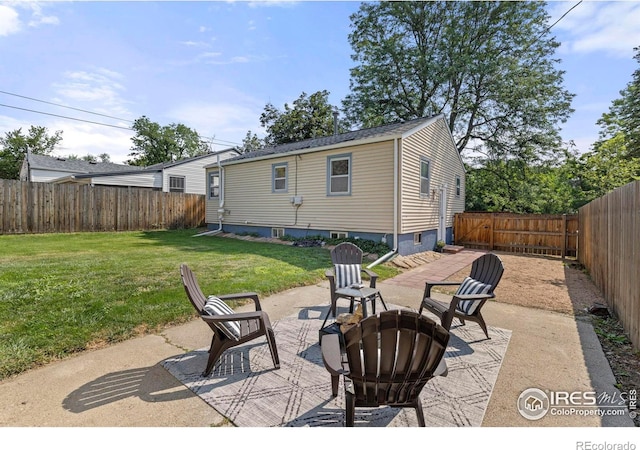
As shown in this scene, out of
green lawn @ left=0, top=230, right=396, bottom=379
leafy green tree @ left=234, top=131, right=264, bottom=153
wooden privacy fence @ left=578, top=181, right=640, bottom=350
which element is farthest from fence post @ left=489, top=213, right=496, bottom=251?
leafy green tree @ left=234, top=131, right=264, bottom=153

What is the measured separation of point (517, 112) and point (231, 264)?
1784 centimetres

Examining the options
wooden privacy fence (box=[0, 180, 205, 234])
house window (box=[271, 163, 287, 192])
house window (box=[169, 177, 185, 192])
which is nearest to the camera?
wooden privacy fence (box=[0, 180, 205, 234])

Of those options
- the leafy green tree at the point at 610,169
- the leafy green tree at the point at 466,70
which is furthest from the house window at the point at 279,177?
the leafy green tree at the point at 610,169

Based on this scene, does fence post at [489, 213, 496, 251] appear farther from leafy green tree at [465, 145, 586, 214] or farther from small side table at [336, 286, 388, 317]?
small side table at [336, 286, 388, 317]

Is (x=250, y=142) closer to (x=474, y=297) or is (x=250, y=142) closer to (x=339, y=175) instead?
(x=339, y=175)

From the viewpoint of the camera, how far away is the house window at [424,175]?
1094 cm

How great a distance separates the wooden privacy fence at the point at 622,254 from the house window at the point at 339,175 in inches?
259

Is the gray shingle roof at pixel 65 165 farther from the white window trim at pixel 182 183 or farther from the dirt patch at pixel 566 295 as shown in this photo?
the dirt patch at pixel 566 295

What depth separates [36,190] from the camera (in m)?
12.4

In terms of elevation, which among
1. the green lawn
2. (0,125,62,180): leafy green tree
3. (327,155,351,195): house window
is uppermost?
(0,125,62,180): leafy green tree

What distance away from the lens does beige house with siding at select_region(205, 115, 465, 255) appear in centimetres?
962

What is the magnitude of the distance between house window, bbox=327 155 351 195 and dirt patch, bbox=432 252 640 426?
15.3 ft

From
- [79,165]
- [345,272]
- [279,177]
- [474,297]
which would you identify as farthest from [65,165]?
[474,297]

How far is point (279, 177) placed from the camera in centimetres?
1266
